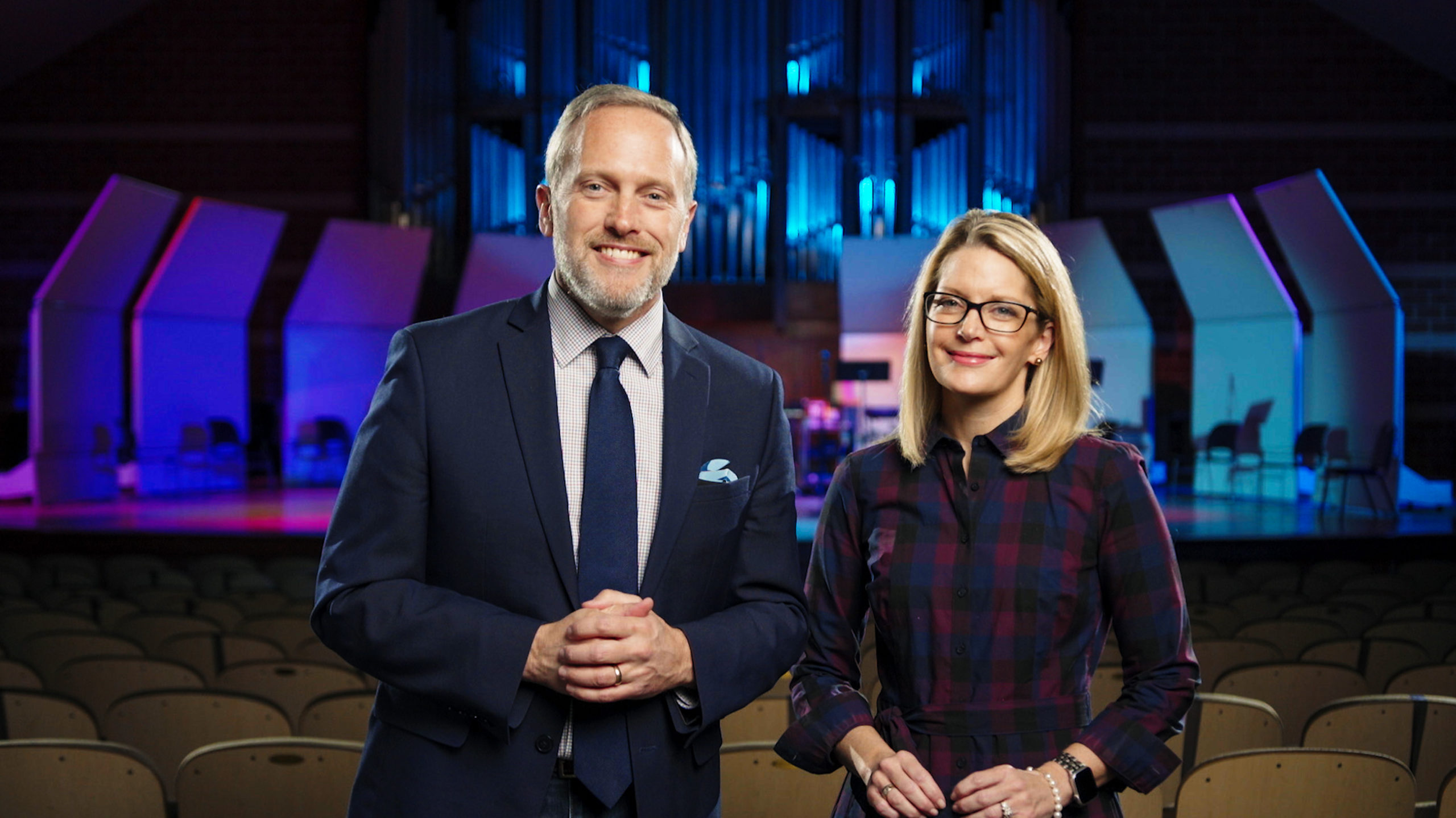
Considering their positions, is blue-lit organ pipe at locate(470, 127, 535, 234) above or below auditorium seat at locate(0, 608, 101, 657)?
above

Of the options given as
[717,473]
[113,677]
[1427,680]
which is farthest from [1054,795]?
[113,677]

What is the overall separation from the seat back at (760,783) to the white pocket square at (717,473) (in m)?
0.89

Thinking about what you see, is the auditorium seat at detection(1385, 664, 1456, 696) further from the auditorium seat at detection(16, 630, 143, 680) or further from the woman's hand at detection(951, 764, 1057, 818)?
the auditorium seat at detection(16, 630, 143, 680)

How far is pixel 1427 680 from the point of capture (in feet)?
10.5

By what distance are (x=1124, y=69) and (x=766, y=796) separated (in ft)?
38.9

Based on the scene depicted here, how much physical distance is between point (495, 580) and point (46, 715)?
6.20 ft

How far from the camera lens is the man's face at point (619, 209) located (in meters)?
1.49

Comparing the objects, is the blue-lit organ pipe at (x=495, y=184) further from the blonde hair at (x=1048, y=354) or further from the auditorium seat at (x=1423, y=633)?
the blonde hair at (x=1048, y=354)

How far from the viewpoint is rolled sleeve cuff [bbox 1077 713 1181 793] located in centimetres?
149

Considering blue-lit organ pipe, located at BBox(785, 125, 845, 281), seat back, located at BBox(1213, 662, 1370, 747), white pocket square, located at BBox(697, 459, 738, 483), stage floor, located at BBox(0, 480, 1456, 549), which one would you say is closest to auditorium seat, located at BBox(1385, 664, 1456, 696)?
seat back, located at BBox(1213, 662, 1370, 747)

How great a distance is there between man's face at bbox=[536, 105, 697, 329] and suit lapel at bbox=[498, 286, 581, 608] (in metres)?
0.09

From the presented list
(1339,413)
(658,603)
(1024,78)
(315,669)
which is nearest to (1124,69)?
(1024,78)

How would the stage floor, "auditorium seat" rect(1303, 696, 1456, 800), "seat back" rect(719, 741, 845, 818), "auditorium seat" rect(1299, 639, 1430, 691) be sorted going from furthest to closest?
the stage floor, "auditorium seat" rect(1299, 639, 1430, 691), "auditorium seat" rect(1303, 696, 1456, 800), "seat back" rect(719, 741, 845, 818)

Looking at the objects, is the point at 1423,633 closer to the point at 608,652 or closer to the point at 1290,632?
the point at 1290,632
